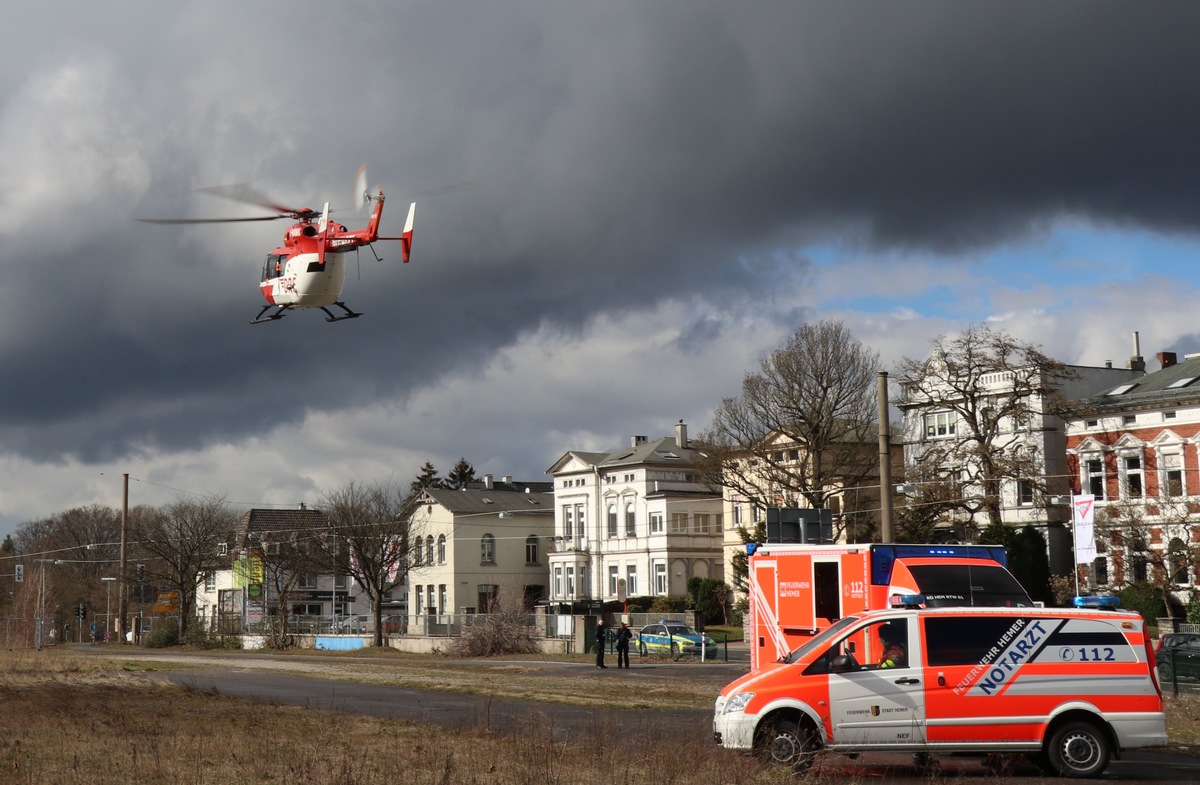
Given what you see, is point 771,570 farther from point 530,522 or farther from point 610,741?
point 530,522

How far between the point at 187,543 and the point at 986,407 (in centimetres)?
5110

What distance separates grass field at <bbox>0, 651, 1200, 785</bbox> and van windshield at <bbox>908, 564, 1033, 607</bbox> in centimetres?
329

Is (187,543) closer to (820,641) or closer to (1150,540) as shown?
(1150,540)

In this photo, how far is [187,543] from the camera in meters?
85.6

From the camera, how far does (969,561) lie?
21531 millimetres

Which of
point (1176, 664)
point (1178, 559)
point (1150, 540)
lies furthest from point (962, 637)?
point (1150, 540)

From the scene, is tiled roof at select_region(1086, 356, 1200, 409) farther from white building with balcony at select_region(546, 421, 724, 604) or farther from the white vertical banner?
the white vertical banner

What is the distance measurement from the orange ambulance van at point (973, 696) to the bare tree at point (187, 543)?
71246 mm

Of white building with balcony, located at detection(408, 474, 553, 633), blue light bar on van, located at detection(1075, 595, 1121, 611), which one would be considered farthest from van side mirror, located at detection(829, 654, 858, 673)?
white building with balcony, located at detection(408, 474, 553, 633)

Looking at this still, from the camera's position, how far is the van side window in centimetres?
1552

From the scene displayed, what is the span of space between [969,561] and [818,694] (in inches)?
277

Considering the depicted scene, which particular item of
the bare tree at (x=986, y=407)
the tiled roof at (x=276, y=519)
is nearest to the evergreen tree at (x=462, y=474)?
the tiled roof at (x=276, y=519)

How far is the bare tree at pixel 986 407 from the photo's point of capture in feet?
206

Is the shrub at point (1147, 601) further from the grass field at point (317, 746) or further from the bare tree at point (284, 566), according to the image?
the bare tree at point (284, 566)
